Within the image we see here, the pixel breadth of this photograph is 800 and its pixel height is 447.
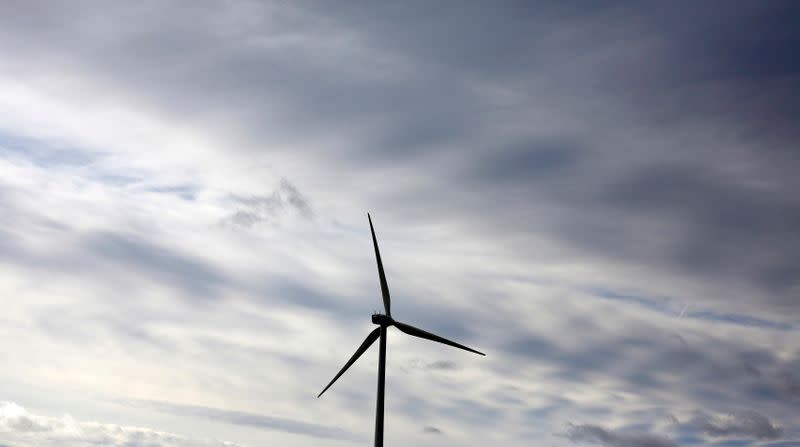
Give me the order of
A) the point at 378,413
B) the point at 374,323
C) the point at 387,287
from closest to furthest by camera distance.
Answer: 1. the point at 378,413
2. the point at 374,323
3. the point at 387,287

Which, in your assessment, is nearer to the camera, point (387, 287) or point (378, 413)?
point (378, 413)

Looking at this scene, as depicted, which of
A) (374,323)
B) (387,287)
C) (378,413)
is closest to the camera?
(378,413)

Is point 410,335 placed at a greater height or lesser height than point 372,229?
lesser

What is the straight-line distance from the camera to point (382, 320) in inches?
5285

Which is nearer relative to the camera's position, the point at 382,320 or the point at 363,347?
the point at 382,320

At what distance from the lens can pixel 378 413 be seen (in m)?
124

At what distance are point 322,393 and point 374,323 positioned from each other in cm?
1409

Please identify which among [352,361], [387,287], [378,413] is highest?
[387,287]

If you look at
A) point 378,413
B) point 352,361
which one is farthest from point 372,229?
point 378,413

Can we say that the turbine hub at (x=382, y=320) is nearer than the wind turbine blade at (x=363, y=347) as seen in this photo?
Yes

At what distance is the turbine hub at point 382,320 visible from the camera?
133012mm

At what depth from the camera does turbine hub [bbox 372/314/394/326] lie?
133 metres

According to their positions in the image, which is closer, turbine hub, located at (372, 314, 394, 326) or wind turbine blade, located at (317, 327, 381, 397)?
turbine hub, located at (372, 314, 394, 326)

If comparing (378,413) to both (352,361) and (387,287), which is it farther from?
(387,287)
